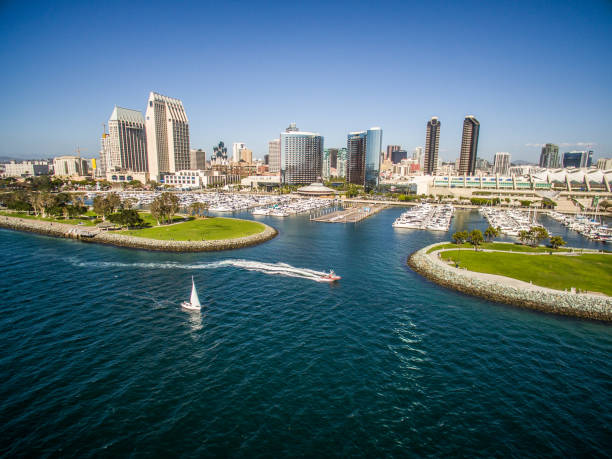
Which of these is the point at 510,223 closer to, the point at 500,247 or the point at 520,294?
the point at 500,247

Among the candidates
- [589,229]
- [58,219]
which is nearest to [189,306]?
[58,219]

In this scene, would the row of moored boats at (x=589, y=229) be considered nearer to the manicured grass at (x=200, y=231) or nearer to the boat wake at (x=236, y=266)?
the boat wake at (x=236, y=266)

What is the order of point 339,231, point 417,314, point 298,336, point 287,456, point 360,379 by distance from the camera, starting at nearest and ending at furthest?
point 287,456
point 360,379
point 298,336
point 417,314
point 339,231

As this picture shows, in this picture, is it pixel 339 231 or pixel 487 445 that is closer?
pixel 487 445

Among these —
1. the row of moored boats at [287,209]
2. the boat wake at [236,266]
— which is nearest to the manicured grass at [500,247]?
the boat wake at [236,266]

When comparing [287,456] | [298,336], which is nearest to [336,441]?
[287,456]

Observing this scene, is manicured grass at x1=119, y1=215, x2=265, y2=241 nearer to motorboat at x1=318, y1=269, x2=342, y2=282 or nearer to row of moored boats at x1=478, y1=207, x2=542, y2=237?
motorboat at x1=318, y1=269, x2=342, y2=282

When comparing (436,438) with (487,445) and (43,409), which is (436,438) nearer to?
(487,445)
